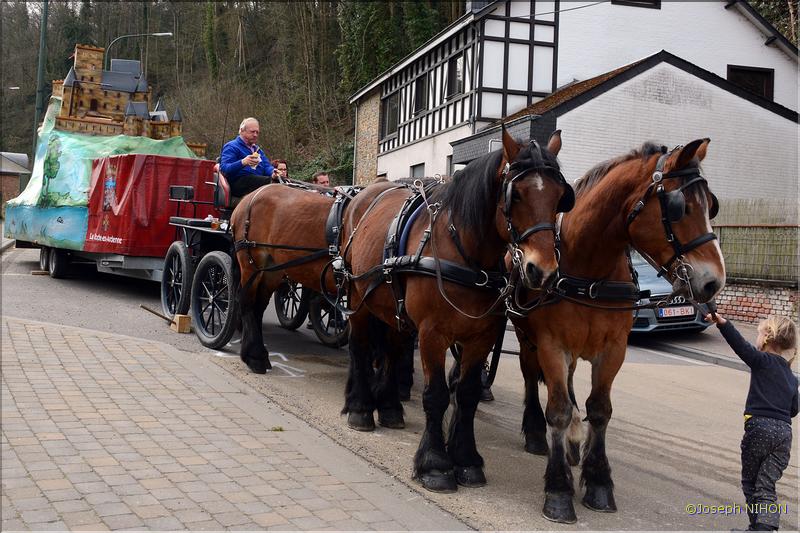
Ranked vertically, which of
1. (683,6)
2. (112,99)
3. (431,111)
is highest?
(683,6)

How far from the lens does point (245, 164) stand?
780 centimetres

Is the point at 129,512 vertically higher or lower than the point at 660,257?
lower

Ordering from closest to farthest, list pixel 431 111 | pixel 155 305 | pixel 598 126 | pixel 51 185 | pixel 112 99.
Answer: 1. pixel 155 305
2. pixel 51 185
3. pixel 112 99
4. pixel 598 126
5. pixel 431 111

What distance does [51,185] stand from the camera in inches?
478

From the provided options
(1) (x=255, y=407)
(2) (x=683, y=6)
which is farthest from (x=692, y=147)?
(2) (x=683, y=6)

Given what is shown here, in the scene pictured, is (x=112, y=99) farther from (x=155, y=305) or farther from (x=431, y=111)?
(x=431, y=111)

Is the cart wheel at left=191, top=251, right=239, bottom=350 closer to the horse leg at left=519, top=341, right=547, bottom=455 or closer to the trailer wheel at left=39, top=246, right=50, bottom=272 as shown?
the horse leg at left=519, top=341, right=547, bottom=455

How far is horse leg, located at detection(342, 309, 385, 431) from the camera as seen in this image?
5.44m

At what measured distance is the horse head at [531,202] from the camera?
3.73 m

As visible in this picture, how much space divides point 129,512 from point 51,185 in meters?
9.98

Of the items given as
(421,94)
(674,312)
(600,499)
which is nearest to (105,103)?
(674,312)

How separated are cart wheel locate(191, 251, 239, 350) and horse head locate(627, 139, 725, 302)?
4.69 meters

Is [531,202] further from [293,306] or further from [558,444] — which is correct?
[293,306]

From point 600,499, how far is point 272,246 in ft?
12.9
